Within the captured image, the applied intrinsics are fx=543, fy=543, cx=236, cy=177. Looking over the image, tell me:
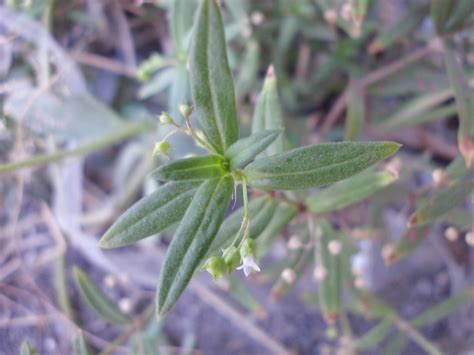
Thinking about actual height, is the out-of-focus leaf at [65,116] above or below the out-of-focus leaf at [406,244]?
above

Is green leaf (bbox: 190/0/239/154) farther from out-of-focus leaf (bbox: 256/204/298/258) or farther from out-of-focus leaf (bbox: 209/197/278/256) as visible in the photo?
out-of-focus leaf (bbox: 256/204/298/258)

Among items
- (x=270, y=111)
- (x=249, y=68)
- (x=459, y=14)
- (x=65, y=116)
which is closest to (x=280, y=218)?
(x=270, y=111)

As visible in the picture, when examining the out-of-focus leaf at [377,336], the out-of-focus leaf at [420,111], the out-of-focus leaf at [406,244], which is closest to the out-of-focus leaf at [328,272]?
the out-of-focus leaf at [406,244]

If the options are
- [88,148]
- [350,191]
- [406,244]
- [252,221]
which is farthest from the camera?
[88,148]

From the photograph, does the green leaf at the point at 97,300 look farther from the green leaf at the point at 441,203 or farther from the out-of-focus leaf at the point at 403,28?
the out-of-focus leaf at the point at 403,28

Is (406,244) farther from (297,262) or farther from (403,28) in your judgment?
(403,28)

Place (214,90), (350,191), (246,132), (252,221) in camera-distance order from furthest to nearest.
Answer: (246,132), (350,191), (252,221), (214,90)

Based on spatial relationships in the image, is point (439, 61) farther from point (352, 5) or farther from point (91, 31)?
point (91, 31)

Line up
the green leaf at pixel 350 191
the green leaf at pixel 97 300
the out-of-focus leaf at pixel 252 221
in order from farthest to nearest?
the green leaf at pixel 97 300 < the green leaf at pixel 350 191 < the out-of-focus leaf at pixel 252 221
